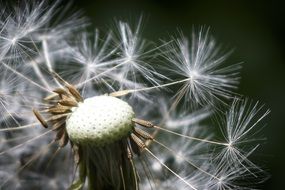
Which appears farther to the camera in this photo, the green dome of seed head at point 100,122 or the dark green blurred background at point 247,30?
the dark green blurred background at point 247,30

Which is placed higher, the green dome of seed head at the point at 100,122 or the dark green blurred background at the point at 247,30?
the dark green blurred background at the point at 247,30

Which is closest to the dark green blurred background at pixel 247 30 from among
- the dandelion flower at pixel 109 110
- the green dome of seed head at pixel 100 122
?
the dandelion flower at pixel 109 110

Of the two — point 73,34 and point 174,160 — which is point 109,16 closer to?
point 73,34

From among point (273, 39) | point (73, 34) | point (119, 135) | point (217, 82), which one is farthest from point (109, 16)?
point (119, 135)

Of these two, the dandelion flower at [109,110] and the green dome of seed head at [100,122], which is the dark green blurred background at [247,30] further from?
the green dome of seed head at [100,122]

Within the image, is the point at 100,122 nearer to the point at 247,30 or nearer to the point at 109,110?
the point at 109,110

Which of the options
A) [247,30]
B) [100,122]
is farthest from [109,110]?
[247,30]
